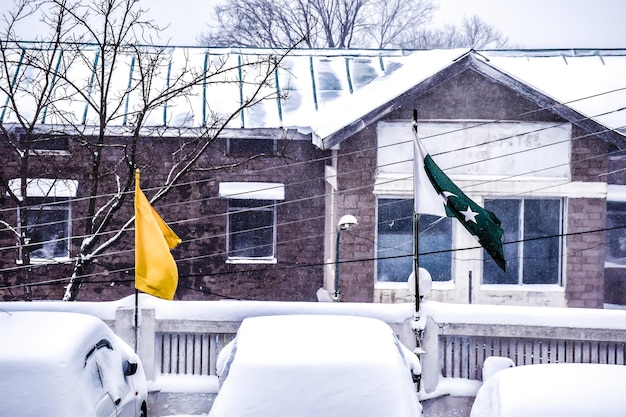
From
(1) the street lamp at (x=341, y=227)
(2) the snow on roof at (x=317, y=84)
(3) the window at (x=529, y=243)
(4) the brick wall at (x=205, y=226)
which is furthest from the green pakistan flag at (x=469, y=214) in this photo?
(4) the brick wall at (x=205, y=226)

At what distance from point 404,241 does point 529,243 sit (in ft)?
7.61

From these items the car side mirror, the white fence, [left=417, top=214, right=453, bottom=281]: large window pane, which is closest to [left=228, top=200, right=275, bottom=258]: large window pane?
[left=417, top=214, right=453, bottom=281]: large window pane

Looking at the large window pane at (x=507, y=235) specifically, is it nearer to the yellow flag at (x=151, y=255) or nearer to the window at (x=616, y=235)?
the window at (x=616, y=235)

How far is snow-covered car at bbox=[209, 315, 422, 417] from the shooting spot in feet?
21.9

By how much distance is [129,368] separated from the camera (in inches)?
317

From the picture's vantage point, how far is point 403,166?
14.7 metres

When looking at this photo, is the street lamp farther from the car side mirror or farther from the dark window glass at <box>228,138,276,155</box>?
the car side mirror

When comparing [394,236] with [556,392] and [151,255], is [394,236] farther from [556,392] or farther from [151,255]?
[556,392]

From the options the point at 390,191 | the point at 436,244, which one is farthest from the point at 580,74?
the point at 390,191

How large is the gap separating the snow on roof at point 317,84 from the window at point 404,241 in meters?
1.90

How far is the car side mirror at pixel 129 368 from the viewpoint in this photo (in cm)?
801

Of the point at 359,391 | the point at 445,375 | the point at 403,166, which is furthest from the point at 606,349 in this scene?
the point at 403,166

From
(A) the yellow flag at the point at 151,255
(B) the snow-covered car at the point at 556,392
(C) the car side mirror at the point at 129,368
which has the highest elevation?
(A) the yellow flag at the point at 151,255

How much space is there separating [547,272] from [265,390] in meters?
9.60
